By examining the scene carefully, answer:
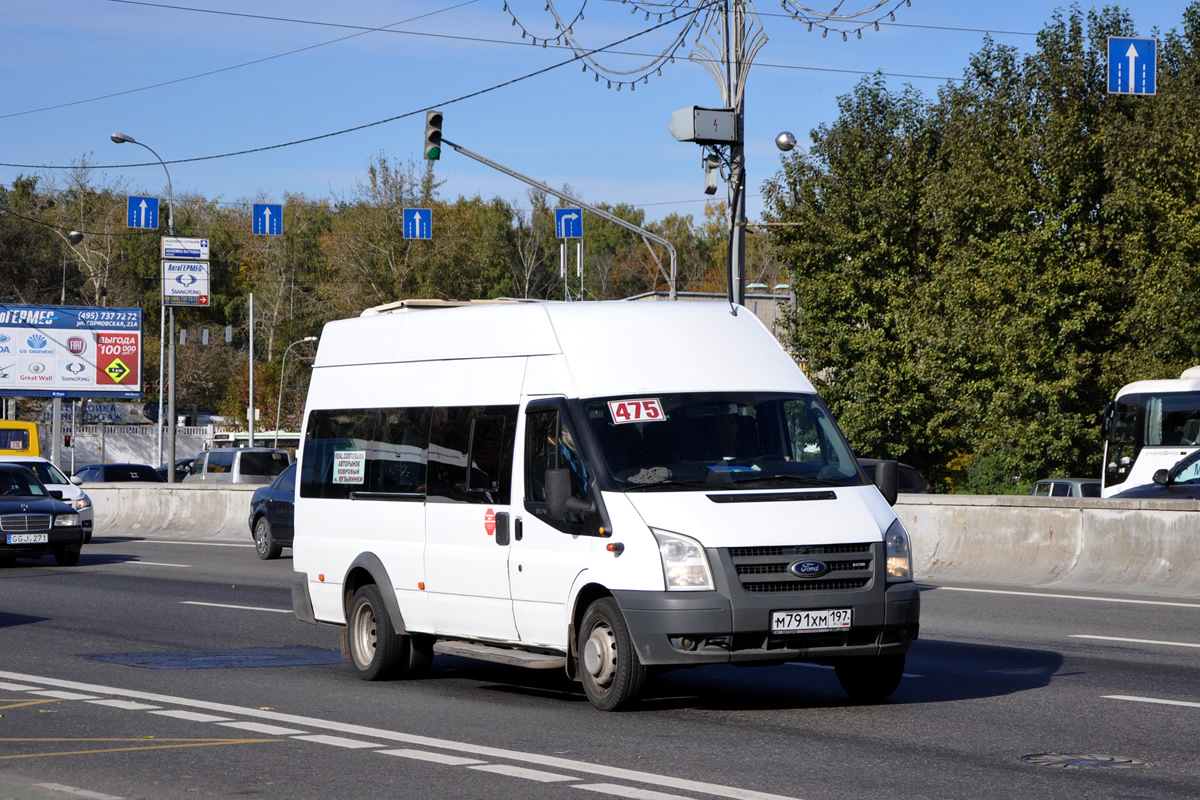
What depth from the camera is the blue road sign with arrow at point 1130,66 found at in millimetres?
23266

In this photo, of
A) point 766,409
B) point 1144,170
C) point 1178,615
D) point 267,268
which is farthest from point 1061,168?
point 267,268

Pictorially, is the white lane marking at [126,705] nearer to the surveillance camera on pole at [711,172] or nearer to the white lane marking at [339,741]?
the white lane marking at [339,741]

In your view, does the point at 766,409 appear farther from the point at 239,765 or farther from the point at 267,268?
the point at 267,268

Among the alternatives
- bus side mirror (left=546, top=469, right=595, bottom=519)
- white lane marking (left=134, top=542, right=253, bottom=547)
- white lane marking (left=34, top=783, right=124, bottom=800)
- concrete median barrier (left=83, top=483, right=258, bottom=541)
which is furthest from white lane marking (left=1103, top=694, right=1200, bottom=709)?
concrete median barrier (left=83, top=483, right=258, bottom=541)

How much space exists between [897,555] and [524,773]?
111 inches

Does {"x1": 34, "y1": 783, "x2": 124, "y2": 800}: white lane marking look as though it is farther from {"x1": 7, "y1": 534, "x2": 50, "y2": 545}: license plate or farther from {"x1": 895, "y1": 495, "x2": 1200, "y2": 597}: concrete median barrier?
{"x1": 7, "y1": 534, "x2": 50, "y2": 545}: license plate

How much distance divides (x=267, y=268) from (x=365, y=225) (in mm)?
20483

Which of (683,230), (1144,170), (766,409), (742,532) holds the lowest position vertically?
(742,532)

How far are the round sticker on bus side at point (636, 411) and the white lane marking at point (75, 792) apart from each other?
3.76 meters

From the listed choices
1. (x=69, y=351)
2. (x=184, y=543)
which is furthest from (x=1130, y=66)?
(x=69, y=351)

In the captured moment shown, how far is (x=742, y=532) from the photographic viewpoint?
887 centimetres

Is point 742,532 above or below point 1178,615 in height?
above

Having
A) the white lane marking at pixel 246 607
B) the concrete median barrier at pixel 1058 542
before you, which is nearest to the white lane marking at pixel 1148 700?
the concrete median barrier at pixel 1058 542

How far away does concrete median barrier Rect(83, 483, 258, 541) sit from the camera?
33156 mm
